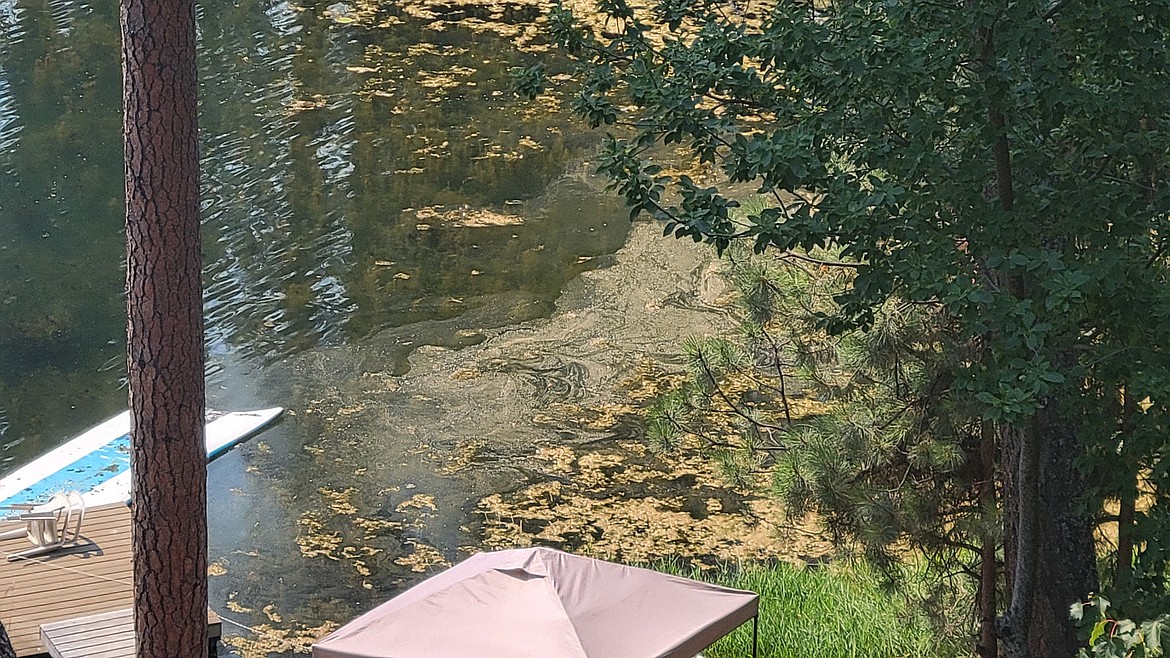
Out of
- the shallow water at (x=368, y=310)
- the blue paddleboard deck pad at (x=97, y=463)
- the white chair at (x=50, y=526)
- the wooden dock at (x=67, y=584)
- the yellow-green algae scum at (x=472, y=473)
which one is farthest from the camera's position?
the blue paddleboard deck pad at (x=97, y=463)

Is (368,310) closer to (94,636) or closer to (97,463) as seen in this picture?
(97,463)

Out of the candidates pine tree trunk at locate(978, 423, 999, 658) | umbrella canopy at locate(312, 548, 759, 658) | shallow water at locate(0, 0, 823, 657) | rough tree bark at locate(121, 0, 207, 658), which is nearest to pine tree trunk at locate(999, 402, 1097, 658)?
pine tree trunk at locate(978, 423, 999, 658)

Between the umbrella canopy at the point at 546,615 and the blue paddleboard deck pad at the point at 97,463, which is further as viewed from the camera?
the blue paddleboard deck pad at the point at 97,463

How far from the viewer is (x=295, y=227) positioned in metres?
9.94

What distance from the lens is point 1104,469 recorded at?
3490 millimetres

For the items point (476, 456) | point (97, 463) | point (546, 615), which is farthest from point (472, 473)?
point (546, 615)

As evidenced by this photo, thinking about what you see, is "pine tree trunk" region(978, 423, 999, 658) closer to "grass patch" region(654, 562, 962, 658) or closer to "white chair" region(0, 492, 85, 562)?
"grass patch" region(654, 562, 962, 658)

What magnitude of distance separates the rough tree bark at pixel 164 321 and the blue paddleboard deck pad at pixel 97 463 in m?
2.93

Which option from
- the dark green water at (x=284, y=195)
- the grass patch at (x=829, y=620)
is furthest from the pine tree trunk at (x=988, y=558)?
the dark green water at (x=284, y=195)

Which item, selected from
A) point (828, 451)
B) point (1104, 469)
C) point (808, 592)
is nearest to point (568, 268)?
point (808, 592)

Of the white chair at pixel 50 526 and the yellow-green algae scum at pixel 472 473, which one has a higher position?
the white chair at pixel 50 526

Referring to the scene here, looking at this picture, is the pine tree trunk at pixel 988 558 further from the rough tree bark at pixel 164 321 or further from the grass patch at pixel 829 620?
the rough tree bark at pixel 164 321

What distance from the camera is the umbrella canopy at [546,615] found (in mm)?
4379

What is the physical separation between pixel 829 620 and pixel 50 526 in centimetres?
339
